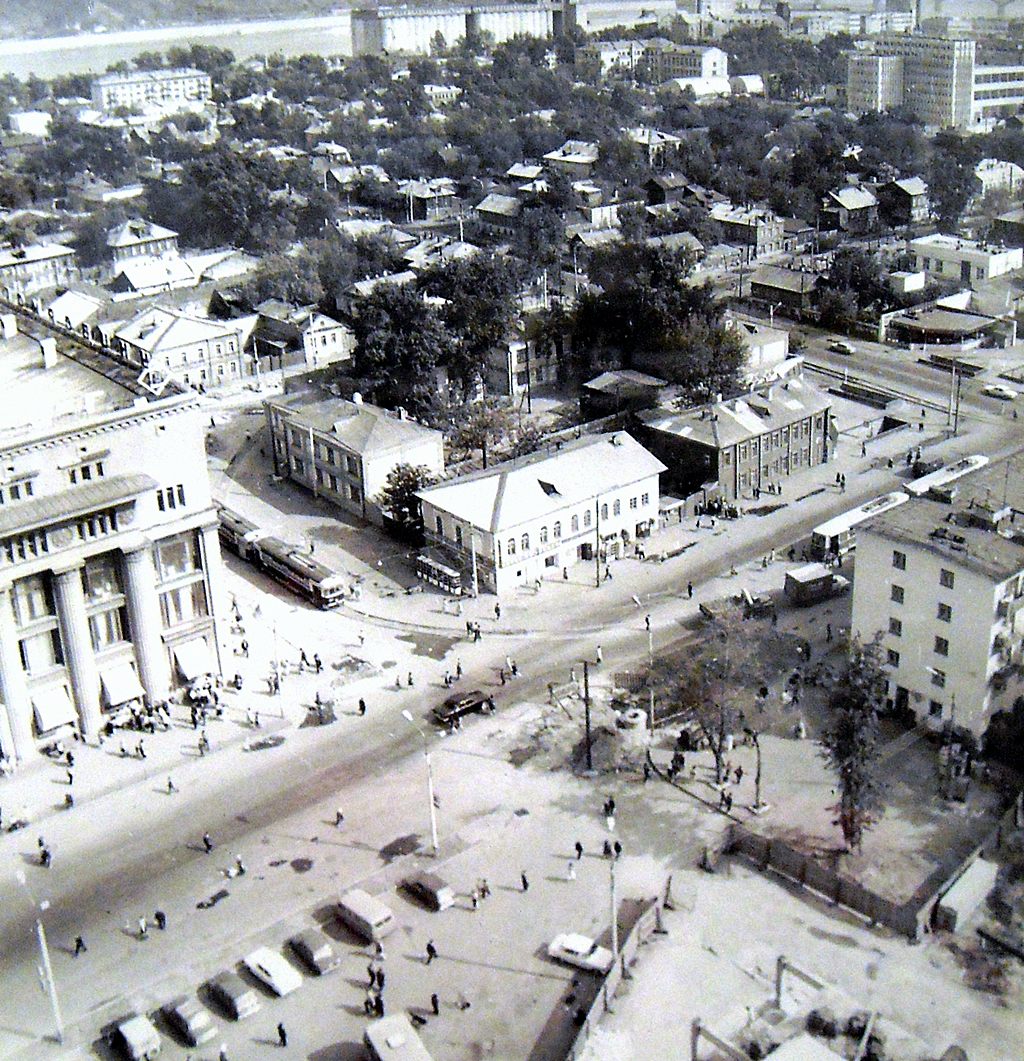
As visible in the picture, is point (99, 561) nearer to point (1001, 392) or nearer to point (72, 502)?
point (72, 502)

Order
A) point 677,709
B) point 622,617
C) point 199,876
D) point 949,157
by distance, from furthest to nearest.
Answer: point 949,157 < point 622,617 < point 677,709 < point 199,876

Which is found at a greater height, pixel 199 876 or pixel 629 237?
pixel 629 237

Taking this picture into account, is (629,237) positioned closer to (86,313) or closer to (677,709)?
(86,313)

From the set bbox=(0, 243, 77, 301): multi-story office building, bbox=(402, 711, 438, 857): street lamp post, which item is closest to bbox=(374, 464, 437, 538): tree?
bbox=(402, 711, 438, 857): street lamp post

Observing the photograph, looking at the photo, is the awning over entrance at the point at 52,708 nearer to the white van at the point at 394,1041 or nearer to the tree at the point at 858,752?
the white van at the point at 394,1041

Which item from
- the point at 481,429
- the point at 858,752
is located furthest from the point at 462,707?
the point at 481,429

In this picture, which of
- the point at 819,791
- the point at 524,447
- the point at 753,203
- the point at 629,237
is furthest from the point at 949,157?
the point at 819,791

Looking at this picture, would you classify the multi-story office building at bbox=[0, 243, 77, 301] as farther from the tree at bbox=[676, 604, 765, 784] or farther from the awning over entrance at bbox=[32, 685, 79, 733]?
the tree at bbox=[676, 604, 765, 784]
